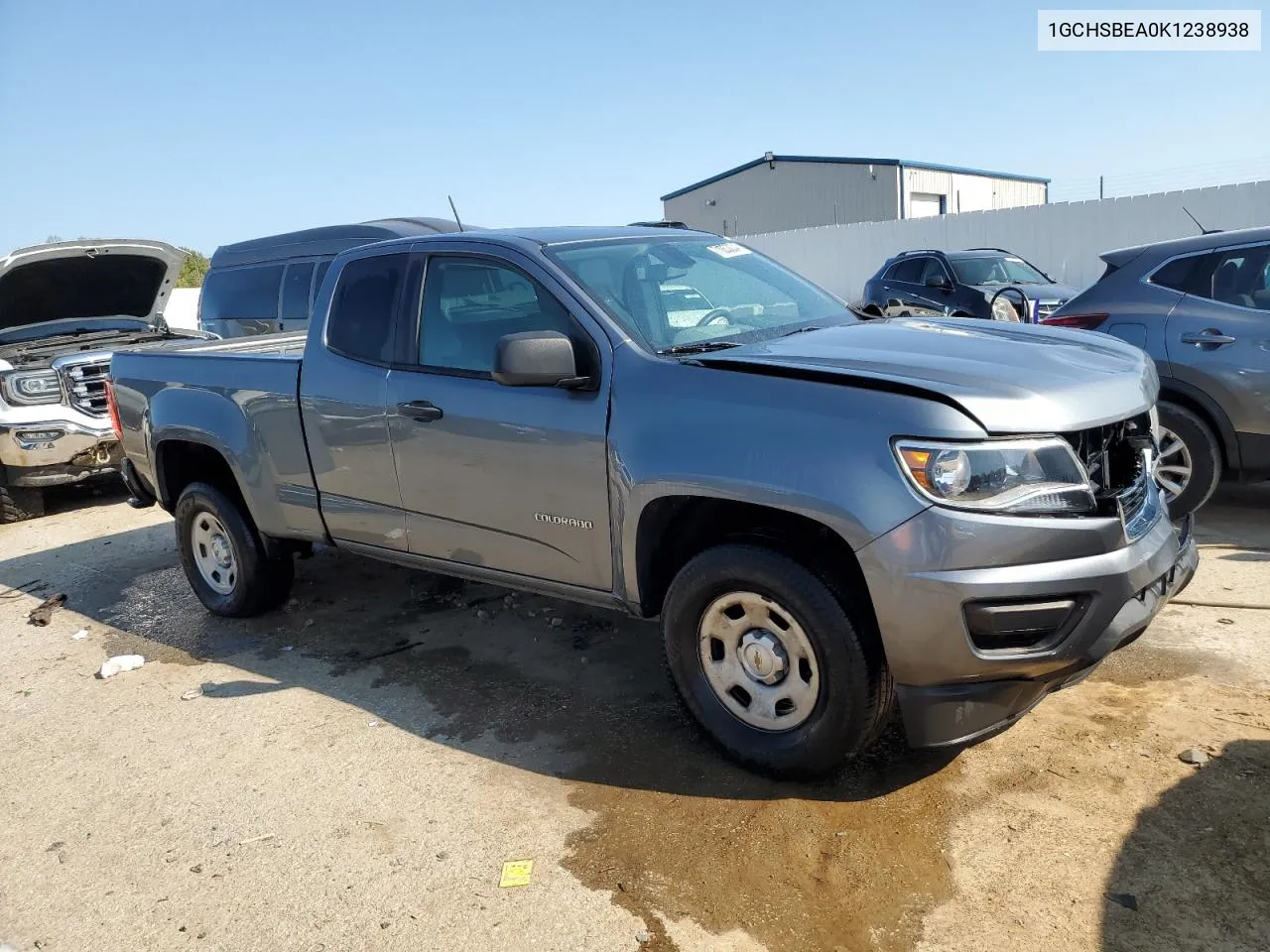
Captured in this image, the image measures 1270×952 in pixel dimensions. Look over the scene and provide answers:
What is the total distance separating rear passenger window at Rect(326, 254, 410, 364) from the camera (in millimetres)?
4484

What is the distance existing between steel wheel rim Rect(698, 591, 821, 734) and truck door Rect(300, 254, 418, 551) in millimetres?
1681

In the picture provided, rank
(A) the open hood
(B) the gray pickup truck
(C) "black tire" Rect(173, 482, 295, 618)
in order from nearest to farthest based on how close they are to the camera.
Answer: (B) the gray pickup truck
(C) "black tire" Rect(173, 482, 295, 618)
(A) the open hood

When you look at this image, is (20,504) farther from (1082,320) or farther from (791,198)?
(791,198)

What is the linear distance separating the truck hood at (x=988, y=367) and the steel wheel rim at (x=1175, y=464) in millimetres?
2265

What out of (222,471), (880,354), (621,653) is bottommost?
(621,653)

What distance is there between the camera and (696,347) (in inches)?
145

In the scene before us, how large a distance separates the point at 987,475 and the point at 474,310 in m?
2.27

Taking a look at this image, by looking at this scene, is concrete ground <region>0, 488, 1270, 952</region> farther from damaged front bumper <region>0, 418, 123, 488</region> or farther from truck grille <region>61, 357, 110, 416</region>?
truck grille <region>61, 357, 110, 416</region>

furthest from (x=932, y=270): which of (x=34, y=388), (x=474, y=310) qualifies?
(x=34, y=388)

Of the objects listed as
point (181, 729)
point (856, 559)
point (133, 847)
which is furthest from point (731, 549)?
point (181, 729)

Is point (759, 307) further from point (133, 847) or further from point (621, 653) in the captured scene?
point (133, 847)

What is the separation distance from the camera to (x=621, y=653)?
473cm

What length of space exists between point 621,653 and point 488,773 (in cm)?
114

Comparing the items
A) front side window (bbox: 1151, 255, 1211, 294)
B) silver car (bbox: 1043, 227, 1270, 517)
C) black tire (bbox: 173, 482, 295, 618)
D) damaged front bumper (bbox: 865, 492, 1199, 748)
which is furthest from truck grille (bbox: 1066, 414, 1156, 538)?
black tire (bbox: 173, 482, 295, 618)
